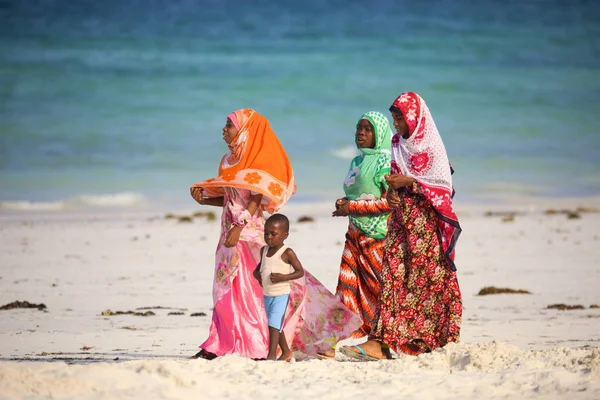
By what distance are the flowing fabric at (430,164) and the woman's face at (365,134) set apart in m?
0.53

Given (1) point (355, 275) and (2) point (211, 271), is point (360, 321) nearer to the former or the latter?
(1) point (355, 275)

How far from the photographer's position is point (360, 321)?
24.4 feet

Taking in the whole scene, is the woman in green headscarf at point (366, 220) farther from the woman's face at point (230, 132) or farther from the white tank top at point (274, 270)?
the woman's face at point (230, 132)

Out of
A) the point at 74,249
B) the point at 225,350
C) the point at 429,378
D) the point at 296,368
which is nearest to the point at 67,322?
the point at 225,350

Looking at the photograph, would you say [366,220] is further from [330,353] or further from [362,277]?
[330,353]

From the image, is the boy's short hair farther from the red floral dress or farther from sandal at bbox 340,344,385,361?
sandal at bbox 340,344,385,361

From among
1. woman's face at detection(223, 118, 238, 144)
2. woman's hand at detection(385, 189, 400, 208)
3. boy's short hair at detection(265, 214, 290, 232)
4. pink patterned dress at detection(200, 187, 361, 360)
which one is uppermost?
woman's face at detection(223, 118, 238, 144)

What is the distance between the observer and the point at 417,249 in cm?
713

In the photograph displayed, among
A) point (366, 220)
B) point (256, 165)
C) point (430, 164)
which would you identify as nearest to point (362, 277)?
point (366, 220)

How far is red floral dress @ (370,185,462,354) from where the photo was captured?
710 cm

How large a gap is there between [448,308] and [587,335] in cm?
244

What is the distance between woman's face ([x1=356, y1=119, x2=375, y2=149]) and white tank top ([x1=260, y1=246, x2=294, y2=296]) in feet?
3.70

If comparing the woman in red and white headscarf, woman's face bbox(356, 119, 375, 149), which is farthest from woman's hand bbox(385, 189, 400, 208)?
woman's face bbox(356, 119, 375, 149)

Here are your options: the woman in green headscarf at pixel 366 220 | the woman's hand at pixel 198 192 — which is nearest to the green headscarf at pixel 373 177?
the woman in green headscarf at pixel 366 220
